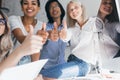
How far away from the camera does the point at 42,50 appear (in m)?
0.97

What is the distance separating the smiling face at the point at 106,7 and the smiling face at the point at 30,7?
13.4 inches

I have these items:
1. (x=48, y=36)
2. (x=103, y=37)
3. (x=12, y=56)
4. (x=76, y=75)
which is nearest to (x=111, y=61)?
(x=103, y=37)

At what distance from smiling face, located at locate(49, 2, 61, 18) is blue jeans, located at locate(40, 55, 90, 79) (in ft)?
0.59

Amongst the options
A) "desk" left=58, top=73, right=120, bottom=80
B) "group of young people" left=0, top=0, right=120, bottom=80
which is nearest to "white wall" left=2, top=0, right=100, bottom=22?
"group of young people" left=0, top=0, right=120, bottom=80

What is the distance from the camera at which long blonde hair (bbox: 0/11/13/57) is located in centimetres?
87

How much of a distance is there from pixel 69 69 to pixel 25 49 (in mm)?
229

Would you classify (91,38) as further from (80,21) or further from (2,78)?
(2,78)

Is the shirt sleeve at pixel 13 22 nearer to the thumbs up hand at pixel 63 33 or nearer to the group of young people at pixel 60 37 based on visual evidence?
the group of young people at pixel 60 37

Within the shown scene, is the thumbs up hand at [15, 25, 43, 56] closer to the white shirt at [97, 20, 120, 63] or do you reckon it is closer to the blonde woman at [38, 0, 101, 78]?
the blonde woman at [38, 0, 101, 78]

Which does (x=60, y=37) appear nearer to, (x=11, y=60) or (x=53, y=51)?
(x=53, y=51)

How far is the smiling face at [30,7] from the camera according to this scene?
93 cm

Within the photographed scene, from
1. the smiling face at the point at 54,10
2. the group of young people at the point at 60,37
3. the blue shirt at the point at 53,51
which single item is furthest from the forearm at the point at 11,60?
the smiling face at the point at 54,10

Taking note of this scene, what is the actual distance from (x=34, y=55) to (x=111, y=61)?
1.40ft

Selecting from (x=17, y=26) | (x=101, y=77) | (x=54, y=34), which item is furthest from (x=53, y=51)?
(x=101, y=77)
